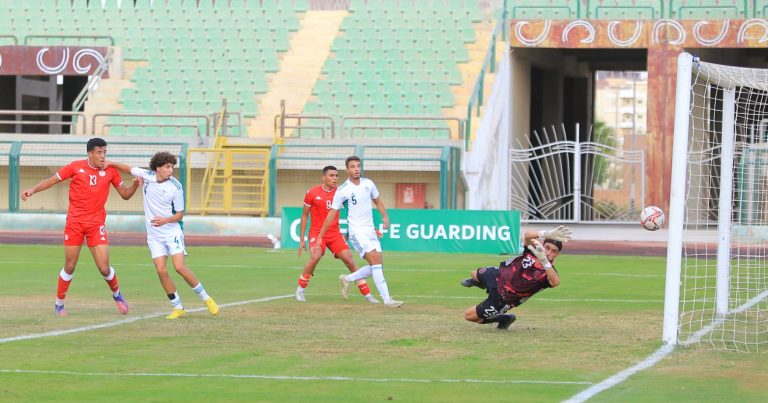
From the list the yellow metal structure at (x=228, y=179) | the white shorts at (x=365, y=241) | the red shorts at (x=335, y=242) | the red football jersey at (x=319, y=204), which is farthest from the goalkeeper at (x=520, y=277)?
the yellow metal structure at (x=228, y=179)

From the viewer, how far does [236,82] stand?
3975 cm

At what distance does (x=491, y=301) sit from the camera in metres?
12.8

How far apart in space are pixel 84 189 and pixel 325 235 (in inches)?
140

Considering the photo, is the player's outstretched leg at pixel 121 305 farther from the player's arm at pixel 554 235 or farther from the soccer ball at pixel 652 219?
the soccer ball at pixel 652 219

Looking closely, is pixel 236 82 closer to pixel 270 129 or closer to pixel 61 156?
pixel 270 129

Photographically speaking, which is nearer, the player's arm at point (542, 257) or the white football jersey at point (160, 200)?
the player's arm at point (542, 257)

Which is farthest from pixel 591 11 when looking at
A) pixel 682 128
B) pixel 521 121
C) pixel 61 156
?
pixel 682 128

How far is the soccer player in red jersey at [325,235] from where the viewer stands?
16.5 m

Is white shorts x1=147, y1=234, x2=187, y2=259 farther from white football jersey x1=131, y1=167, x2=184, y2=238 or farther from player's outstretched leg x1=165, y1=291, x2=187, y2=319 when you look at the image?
player's outstretched leg x1=165, y1=291, x2=187, y2=319

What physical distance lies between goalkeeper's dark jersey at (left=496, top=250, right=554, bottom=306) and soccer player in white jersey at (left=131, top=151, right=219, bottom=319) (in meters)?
3.54

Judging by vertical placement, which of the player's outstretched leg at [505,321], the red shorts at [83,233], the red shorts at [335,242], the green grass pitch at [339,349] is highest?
the red shorts at [83,233]

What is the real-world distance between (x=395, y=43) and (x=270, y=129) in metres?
5.22

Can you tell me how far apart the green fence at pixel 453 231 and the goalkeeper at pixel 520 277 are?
1497cm

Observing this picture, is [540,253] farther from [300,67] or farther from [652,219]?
[300,67]
